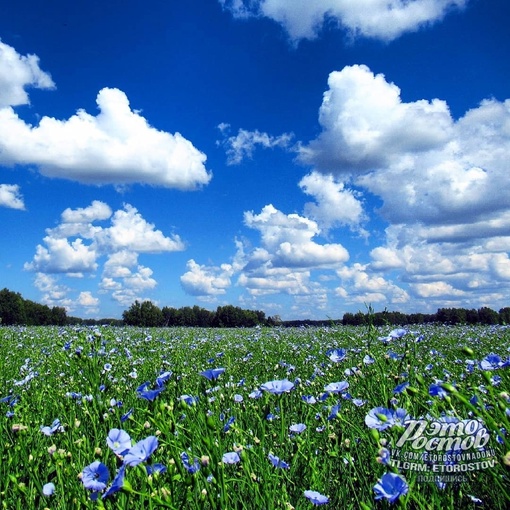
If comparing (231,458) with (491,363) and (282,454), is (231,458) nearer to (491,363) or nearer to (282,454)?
(282,454)

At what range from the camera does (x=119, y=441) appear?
6.26 feet

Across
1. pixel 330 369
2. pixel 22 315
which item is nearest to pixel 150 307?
pixel 22 315

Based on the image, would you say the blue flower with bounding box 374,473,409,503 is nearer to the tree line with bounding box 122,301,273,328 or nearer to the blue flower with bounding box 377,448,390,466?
the blue flower with bounding box 377,448,390,466

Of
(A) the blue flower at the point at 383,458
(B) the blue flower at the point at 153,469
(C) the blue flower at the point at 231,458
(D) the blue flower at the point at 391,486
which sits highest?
(A) the blue flower at the point at 383,458

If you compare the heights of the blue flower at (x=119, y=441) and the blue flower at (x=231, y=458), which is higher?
the blue flower at (x=119, y=441)

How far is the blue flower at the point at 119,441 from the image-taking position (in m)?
1.81

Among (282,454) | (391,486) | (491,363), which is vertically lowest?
(282,454)

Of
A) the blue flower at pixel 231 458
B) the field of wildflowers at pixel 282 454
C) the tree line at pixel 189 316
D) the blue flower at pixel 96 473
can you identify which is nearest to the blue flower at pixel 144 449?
the field of wildflowers at pixel 282 454

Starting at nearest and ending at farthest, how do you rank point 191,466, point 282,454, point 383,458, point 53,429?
point 383,458 < point 191,466 < point 282,454 < point 53,429

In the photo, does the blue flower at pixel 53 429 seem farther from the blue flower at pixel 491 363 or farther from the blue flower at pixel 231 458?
the blue flower at pixel 491 363

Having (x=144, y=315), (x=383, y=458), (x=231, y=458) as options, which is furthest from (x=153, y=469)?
(x=144, y=315)

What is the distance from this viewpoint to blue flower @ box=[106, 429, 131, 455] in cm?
181

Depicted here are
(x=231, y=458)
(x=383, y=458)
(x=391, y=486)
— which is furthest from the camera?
(x=231, y=458)

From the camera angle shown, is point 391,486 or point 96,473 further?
point 96,473
